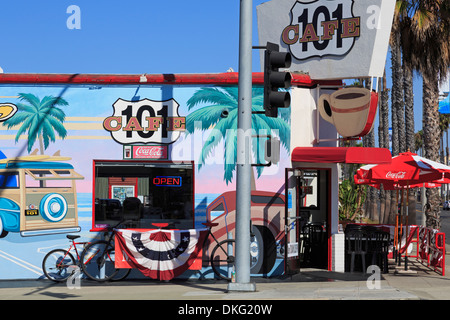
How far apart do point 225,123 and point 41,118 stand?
13.6ft

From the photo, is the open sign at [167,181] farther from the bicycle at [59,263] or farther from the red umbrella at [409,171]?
the red umbrella at [409,171]

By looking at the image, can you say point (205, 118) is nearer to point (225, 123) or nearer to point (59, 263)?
point (225, 123)

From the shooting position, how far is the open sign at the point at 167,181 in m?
13.4

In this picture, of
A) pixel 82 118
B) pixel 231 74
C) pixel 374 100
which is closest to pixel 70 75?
pixel 82 118

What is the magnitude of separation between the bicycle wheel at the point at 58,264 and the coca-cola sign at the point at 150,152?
8.56 ft

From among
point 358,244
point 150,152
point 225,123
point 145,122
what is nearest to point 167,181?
point 150,152

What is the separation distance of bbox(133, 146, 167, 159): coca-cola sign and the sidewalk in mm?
2722

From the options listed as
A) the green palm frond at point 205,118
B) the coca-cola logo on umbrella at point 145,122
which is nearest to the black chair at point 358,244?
the green palm frond at point 205,118

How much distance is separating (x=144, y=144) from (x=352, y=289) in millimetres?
5444

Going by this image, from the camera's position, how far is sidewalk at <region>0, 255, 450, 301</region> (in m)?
10.6

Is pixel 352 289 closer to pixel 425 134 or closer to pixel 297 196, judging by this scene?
pixel 297 196

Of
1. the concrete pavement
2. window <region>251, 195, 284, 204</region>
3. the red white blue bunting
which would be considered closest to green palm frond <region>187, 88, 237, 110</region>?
window <region>251, 195, 284, 204</region>

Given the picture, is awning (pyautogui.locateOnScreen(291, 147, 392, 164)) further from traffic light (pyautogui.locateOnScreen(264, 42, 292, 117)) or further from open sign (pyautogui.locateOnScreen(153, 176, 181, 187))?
traffic light (pyautogui.locateOnScreen(264, 42, 292, 117))

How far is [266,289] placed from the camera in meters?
11.6
